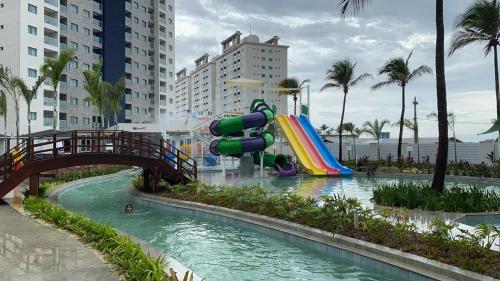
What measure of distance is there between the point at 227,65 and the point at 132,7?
2734 inches

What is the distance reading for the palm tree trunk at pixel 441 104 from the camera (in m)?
13.5

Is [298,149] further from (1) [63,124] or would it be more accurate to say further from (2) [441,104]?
(1) [63,124]

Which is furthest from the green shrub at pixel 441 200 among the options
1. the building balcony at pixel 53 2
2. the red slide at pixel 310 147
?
the building balcony at pixel 53 2

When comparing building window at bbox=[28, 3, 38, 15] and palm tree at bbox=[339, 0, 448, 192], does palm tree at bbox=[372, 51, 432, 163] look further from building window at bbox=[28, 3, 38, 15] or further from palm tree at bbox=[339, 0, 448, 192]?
building window at bbox=[28, 3, 38, 15]

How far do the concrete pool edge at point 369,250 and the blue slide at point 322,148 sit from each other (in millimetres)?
17939

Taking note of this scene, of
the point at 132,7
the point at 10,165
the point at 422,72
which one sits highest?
the point at 132,7

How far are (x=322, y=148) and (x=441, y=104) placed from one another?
18.8 metres

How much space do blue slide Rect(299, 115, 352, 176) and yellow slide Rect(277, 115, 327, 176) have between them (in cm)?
123

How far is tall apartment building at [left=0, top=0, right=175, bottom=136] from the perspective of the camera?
168 feet

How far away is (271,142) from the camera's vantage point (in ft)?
96.5

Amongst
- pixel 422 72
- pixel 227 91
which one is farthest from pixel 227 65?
pixel 422 72

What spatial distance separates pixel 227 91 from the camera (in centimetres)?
13888

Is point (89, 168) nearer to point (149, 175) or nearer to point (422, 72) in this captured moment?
point (149, 175)

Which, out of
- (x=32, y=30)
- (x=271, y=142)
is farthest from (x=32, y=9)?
(x=271, y=142)
